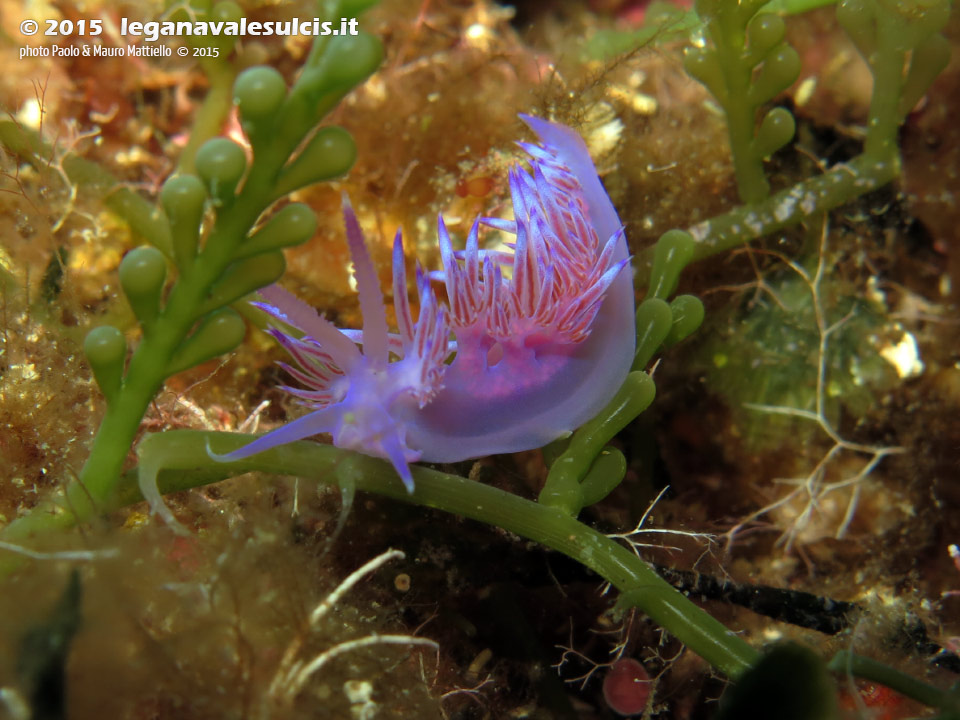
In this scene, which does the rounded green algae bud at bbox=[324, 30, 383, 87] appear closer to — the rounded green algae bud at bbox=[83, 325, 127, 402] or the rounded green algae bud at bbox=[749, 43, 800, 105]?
the rounded green algae bud at bbox=[83, 325, 127, 402]

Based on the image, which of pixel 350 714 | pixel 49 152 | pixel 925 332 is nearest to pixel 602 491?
pixel 350 714

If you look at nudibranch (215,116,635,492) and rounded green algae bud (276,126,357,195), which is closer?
rounded green algae bud (276,126,357,195)

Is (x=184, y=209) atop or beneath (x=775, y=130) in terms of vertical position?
atop

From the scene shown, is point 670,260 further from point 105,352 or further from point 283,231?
point 105,352

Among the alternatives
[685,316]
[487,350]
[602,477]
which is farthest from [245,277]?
[685,316]

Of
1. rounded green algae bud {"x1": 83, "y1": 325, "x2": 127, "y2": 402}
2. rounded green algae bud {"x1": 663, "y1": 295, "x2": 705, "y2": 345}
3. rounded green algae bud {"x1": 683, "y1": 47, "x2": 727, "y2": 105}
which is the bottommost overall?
rounded green algae bud {"x1": 663, "y1": 295, "x2": 705, "y2": 345}

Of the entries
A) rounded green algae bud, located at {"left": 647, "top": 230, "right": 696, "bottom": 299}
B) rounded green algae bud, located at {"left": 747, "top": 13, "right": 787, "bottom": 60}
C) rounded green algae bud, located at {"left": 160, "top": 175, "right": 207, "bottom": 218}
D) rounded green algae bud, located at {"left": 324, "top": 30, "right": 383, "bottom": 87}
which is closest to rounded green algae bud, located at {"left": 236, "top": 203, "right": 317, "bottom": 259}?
rounded green algae bud, located at {"left": 160, "top": 175, "right": 207, "bottom": 218}
